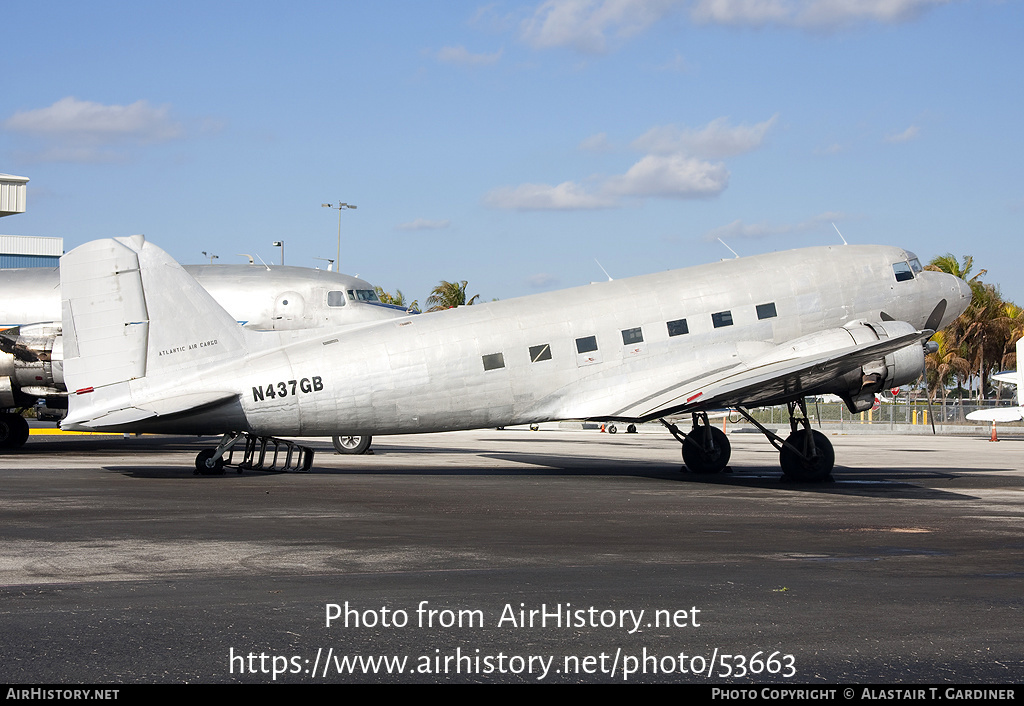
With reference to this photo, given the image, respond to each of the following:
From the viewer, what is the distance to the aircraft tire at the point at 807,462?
22.0 metres

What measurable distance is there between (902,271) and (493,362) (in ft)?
34.0

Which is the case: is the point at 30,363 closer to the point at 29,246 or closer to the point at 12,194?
the point at 12,194

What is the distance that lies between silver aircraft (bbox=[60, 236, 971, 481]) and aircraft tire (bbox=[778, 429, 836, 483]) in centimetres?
4

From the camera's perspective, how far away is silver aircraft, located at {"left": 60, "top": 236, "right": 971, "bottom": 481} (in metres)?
20.3

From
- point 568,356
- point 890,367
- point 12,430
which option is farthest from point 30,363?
point 890,367

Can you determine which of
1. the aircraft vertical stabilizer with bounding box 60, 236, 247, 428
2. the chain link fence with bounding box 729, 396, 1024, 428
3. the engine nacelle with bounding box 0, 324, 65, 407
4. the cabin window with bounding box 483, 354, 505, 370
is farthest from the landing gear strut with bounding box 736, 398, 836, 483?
the chain link fence with bounding box 729, 396, 1024, 428

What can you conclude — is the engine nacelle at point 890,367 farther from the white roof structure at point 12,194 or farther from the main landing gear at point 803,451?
the white roof structure at point 12,194

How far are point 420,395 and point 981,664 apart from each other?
50.8ft

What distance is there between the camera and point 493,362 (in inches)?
845

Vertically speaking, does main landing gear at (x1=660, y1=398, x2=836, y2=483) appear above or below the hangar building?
below

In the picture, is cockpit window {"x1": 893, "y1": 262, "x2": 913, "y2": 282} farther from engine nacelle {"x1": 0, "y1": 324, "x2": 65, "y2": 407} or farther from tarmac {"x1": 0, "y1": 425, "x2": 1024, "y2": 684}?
engine nacelle {"x1": 0, "y1": 324, "x2": 65, "y2": 407}

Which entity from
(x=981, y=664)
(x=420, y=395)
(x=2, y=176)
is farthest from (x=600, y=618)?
(x=2, y=176)

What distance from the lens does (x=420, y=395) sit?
20875 millimetres
